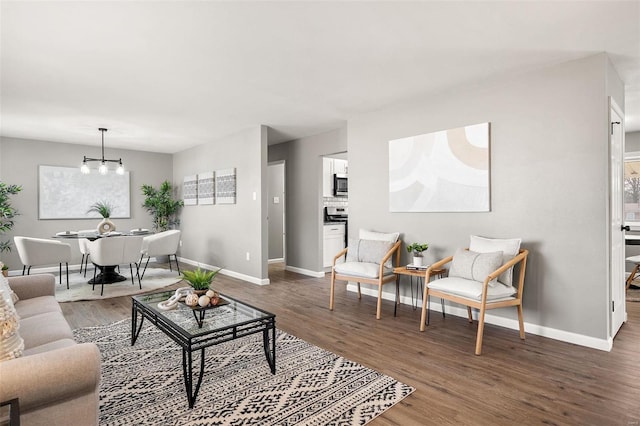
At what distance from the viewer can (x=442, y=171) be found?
12.8ft

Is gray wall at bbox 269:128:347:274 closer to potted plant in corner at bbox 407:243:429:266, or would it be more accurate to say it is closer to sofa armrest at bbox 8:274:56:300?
potted plant in corner at bbox 407:243:429:266

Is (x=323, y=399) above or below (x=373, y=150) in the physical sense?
below

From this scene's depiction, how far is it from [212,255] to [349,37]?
511cm

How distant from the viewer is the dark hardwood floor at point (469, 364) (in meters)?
2.02

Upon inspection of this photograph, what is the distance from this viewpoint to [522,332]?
315 centimetres

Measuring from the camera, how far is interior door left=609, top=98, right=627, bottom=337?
304 cm

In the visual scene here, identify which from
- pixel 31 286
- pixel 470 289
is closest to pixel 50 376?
pixel 31 286

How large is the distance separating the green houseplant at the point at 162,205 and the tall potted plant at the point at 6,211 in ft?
6.94

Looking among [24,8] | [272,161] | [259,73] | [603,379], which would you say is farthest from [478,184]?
[272,161]

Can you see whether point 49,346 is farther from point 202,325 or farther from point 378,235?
point 378,235

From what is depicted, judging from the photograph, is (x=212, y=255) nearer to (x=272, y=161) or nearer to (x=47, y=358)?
(x=272, y=161)

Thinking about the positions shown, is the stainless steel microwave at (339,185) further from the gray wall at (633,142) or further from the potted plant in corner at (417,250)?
the gray wall at (633,142)

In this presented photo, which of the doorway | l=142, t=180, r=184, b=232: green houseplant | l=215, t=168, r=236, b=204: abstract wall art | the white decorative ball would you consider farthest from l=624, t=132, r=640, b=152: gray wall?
l=142, t=180, r=184, b=232: green houseplant

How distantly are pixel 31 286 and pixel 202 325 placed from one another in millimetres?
1697
